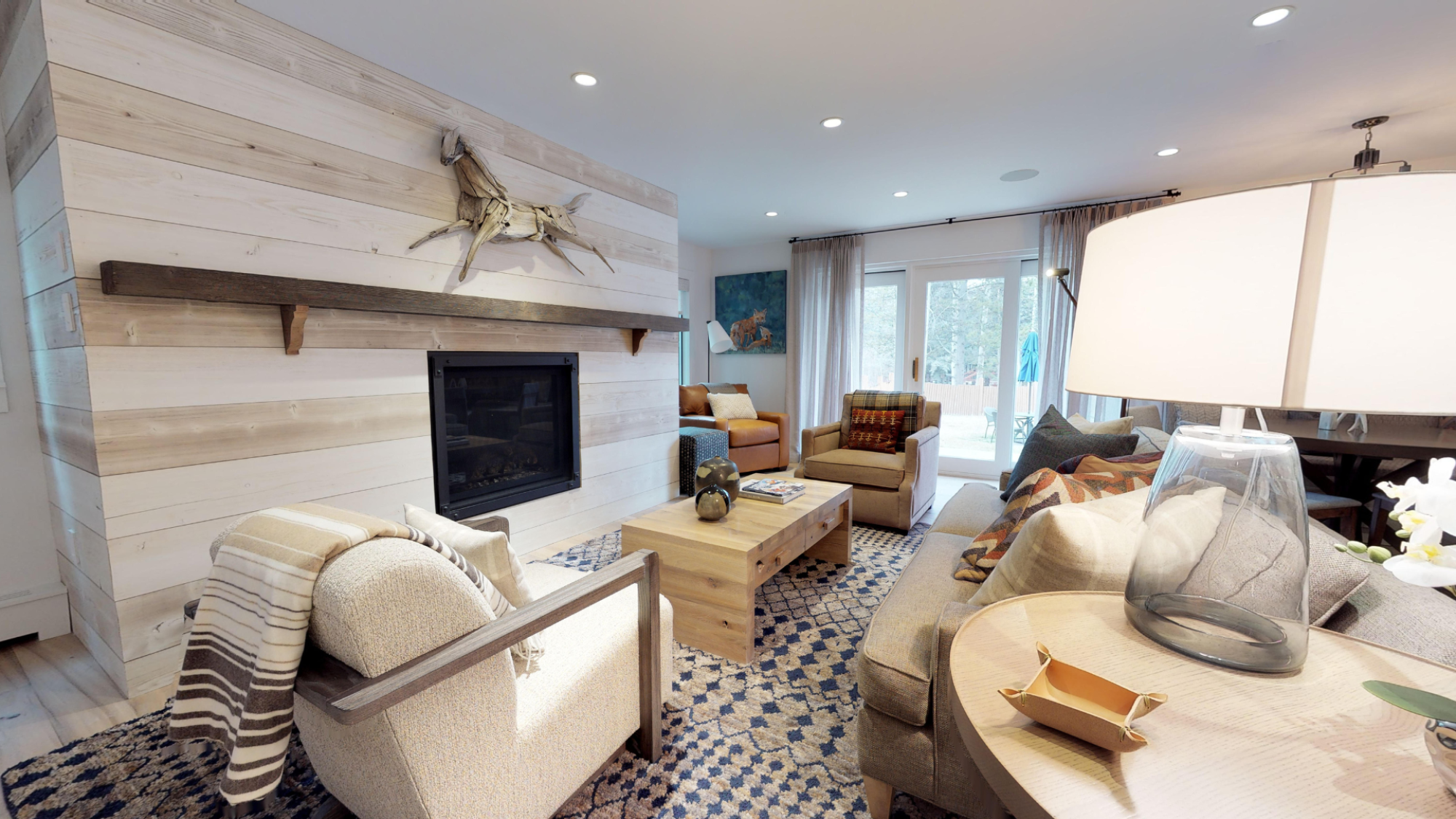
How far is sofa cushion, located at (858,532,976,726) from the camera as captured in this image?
3.71 feet

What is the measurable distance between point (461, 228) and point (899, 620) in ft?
8.31

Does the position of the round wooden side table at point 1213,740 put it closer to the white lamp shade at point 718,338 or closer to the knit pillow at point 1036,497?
the knit pillow at point 1036,497

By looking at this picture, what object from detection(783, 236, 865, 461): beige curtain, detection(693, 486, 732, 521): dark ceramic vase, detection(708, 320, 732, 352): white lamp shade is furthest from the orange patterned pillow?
detection(708, 320, 732, 352): white lamp shade

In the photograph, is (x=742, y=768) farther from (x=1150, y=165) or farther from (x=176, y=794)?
(x=1150, y=165)

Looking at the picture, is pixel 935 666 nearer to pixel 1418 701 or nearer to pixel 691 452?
pixel 1418 701

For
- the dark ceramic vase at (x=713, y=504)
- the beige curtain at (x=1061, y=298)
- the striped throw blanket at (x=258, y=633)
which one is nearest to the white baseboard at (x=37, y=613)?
the striped throw blanket at (x=258, y=633)

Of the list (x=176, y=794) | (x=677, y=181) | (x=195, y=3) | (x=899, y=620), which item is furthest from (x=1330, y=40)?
(x=176, y=794)

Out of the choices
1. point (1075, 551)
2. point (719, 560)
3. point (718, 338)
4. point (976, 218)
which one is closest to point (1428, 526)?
point (1075, 551)

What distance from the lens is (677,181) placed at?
3730 mm

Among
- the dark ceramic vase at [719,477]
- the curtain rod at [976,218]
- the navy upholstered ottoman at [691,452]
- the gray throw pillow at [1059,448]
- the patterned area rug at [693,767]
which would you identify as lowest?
the patterned area rug at [693,767]

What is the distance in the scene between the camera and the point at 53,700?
5.59 ft

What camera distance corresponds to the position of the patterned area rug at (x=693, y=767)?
1.30m

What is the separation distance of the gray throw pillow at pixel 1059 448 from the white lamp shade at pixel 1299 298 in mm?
1187

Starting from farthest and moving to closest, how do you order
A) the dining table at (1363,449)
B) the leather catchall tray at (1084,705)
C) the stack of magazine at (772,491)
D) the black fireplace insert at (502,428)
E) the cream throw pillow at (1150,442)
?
the black fireplace insert at (502,428) < the stack of magazine at (772,491) < the dining table at (1363,449) < the cream throw pillow at (1150,442) < the leather catchall tray at (1084,705)
